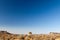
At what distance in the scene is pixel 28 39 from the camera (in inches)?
1378

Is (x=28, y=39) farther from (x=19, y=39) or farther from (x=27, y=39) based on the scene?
(x=19, y=39)

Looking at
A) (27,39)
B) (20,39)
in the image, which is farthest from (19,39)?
(27,39)

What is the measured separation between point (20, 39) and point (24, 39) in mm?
1405

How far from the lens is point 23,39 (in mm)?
33969

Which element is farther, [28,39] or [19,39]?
[28,39]

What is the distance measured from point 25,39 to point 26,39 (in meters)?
0.50

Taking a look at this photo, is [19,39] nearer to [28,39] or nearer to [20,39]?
[20,39]

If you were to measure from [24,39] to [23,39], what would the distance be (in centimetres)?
32

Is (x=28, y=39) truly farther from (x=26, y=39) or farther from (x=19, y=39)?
(x=19, y=39)

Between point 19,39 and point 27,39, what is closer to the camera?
point 19,39

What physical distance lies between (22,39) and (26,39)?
4.20 ft

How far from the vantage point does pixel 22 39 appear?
3341 cm

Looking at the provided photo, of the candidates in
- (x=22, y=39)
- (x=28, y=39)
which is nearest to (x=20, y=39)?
(x=22, y=39)

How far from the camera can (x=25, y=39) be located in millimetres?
34125
